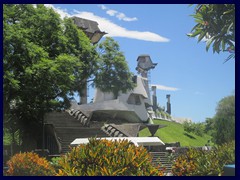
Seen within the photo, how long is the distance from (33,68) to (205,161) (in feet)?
20.5

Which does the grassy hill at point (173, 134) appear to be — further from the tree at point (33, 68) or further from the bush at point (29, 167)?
the bush at point (29, 167)

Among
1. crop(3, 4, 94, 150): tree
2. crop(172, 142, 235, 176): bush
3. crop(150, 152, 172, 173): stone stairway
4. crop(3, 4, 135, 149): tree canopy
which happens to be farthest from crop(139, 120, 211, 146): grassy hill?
crop(3, 4, 94, 150): tree

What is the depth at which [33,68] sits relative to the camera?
42.8 ft

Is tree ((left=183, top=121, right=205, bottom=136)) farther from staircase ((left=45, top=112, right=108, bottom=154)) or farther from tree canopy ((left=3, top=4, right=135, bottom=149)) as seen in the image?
staircase ((left=45, top=112, right=108, bottom=154))

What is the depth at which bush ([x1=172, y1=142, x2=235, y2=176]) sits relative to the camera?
9.27 metres

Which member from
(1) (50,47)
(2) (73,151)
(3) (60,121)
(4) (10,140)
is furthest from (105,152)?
(1) (50,47)

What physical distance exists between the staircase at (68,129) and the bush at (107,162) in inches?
82.2

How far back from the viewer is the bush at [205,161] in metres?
9.27

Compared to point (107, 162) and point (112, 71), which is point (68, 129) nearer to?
point (112, 71)

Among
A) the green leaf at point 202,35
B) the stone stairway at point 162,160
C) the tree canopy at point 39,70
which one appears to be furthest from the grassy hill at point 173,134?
Result: the green leaf at point 202,35

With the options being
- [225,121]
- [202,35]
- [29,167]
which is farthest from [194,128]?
[29,167]

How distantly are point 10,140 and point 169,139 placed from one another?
4712 mm
